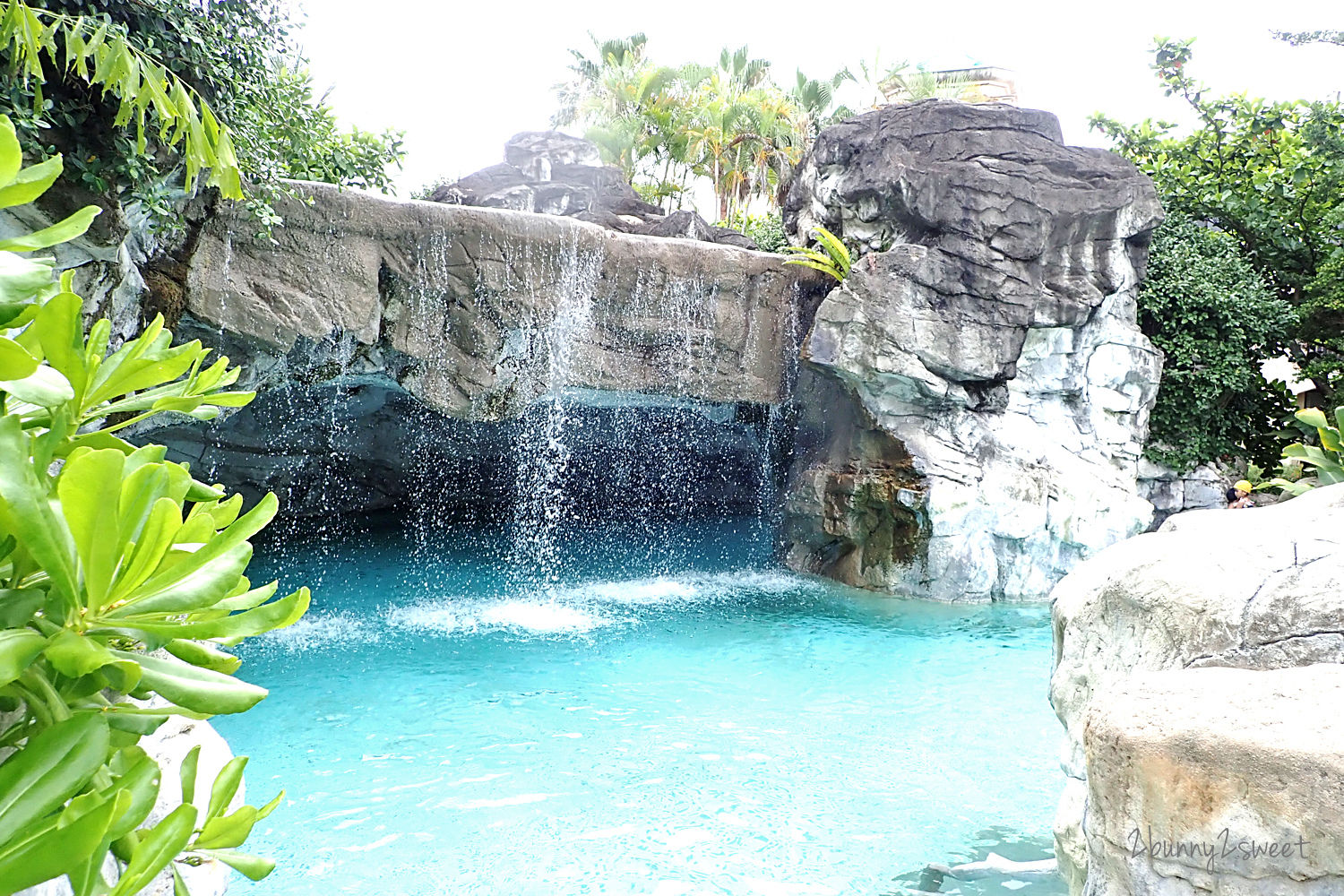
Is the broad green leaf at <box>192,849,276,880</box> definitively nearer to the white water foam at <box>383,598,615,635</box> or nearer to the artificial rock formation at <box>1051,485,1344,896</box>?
the artificial rock formation at <box>1051,485,1344,896</box>

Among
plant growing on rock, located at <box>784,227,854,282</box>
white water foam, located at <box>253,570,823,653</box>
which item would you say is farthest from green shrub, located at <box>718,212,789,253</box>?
white water foam, located at <box>253,570,823,653</box>

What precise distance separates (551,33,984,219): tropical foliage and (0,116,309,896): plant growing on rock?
2260 cm

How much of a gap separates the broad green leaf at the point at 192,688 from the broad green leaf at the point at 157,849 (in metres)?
0.15

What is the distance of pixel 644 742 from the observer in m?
5.69

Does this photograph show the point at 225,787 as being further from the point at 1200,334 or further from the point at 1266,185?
the point at 1266,185

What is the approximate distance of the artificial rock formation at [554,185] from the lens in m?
14.7

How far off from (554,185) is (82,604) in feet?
53.2

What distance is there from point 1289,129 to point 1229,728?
1485cm

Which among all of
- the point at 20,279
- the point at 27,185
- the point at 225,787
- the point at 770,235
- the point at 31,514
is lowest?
the point at 225,787

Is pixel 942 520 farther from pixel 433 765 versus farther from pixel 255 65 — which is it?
pixel 255 65

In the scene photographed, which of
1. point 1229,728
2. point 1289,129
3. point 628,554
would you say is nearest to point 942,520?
point 628,554

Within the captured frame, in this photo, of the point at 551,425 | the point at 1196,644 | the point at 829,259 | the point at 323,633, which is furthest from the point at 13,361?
the point at 551,425

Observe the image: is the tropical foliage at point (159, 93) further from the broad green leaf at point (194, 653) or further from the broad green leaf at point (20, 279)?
the broad green leaf at point (194, 653)

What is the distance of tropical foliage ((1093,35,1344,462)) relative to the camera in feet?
39.5
